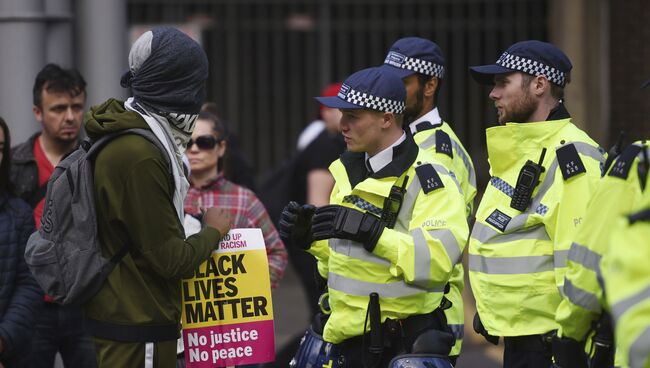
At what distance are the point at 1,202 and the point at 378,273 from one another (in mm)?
1840

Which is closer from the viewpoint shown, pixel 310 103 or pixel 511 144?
pixel 511 144

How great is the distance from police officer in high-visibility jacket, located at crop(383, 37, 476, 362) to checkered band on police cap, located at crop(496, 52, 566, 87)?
55 cm

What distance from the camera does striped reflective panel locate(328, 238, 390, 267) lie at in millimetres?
4762

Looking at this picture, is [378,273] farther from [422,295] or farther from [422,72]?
[422,72]

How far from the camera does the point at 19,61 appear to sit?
686 cm

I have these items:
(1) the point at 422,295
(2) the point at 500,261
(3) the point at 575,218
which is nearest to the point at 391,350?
(1) the point at 422,295

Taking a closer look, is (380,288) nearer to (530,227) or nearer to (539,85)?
(530,227)

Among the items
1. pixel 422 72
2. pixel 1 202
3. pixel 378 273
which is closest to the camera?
pixel 378 273

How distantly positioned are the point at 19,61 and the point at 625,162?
4.15 meters

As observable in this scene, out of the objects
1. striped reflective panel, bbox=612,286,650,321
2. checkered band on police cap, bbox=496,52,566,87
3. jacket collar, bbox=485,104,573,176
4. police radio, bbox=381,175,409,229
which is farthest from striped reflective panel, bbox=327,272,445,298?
striped reflective panel, bbox=612,286,650,321

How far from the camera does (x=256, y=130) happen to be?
12789 mm

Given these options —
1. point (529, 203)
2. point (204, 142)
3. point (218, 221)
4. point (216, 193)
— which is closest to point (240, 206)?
point (216, 193)

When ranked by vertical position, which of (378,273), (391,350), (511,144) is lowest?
(391,350)

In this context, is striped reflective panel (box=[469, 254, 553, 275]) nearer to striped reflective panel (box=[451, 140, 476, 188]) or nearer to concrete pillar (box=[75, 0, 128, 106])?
striped reflective panel (box=[451, 140, 476, 188])
